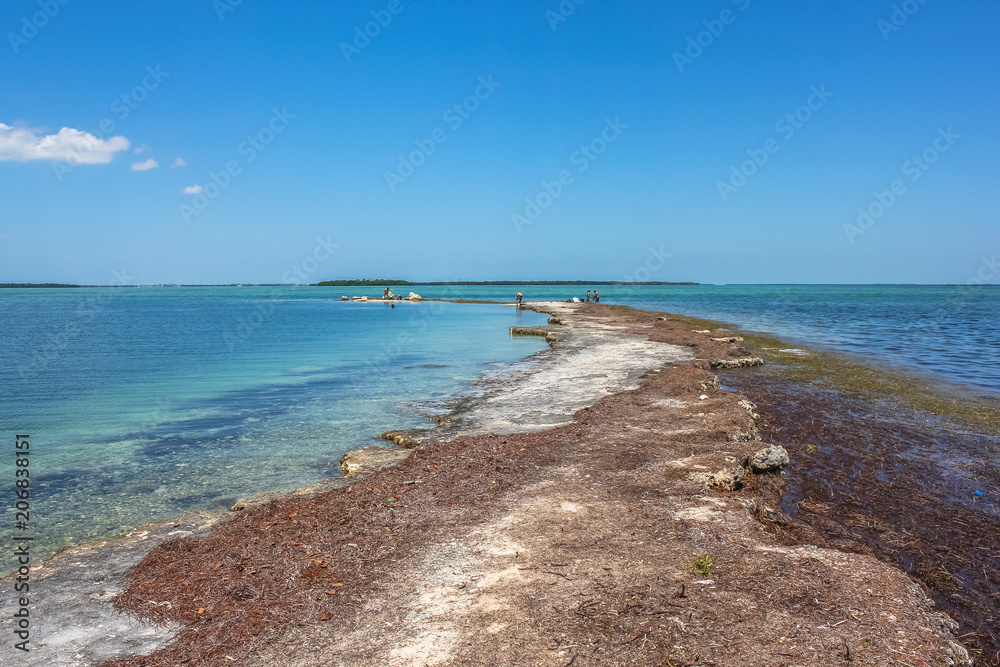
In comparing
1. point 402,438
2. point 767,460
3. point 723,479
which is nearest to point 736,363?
point 767,460

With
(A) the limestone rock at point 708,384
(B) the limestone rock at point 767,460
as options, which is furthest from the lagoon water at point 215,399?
(B) the limestone rock at point 767,460

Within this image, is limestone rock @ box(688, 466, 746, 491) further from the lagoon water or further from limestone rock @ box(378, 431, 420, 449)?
the lagoon water

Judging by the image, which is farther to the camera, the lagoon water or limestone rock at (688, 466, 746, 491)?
the lagoon water

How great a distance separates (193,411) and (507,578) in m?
14.9

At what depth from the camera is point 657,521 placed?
291 inches

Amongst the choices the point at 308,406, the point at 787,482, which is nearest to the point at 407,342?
the point at 308,406

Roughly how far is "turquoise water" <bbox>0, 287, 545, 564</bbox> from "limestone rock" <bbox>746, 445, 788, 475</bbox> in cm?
824

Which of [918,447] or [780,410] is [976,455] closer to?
[918,447]

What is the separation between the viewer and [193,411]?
17.2 metres

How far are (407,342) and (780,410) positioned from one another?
26.0 meters

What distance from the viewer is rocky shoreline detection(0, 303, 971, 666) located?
4.89 meters

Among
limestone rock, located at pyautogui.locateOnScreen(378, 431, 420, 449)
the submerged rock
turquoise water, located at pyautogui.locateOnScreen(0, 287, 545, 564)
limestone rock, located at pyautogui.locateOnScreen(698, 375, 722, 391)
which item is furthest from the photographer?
the submerged rock

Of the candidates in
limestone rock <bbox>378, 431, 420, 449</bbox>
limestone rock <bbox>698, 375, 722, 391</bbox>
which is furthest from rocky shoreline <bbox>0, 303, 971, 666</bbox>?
limestone rock <bbox>698, 375, 722, 391</bbox>

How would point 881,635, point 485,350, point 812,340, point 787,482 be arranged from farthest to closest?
point 812,340 < point 485,350 < point 787,482 < point 881,635
